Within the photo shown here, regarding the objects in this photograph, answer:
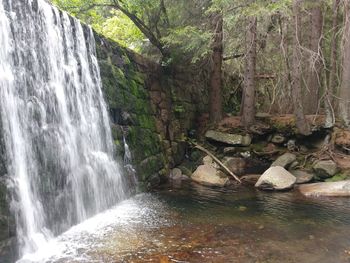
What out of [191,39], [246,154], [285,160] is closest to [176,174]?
[246,154]

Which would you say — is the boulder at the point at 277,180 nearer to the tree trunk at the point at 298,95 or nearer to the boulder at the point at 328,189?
the boulder at the point at 328,189

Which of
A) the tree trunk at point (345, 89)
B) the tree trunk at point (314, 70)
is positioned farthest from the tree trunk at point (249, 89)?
the tree trunk at point (345, 89)

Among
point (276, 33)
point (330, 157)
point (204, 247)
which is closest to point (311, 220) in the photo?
point (204, 247)

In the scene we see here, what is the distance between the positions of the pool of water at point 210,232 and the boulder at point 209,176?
1.59 meters

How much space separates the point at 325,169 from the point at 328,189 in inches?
37.5

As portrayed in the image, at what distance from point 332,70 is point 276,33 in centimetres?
192

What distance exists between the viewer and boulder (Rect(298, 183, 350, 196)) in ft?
26.3

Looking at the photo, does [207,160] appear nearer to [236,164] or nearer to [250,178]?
[236,164]

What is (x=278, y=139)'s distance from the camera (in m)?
10.8

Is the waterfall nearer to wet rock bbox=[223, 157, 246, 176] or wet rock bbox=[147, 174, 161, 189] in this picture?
wet rock bbox=[147, 174, 161, 189]

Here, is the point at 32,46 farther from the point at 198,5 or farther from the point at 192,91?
the point at 192,91

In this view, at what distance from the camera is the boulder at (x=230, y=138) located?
1090 cm

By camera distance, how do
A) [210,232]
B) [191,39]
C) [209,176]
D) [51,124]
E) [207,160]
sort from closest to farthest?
[210,232] < [51,124] < [191,39] < [209,176] < [207,160]

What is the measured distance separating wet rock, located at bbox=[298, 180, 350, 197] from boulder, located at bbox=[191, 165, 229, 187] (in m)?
2.02
